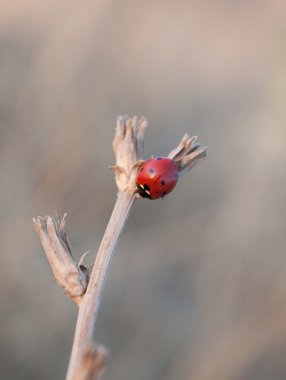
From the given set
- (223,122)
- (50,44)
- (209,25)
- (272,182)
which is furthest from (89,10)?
(272,182)

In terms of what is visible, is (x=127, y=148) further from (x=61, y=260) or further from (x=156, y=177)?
(x=61, y=260)

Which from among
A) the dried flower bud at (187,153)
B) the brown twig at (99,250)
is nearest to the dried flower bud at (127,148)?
the brown twig at (99,250)

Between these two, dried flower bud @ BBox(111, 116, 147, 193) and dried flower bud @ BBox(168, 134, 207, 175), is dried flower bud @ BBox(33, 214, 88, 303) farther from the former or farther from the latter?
dried flower bud @ BBox(168, 134, 207, 175)

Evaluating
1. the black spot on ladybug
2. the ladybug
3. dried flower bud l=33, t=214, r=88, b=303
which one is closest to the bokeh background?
the ladybug

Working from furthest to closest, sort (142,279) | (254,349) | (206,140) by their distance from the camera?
(206,140), (142,279), (254,349)

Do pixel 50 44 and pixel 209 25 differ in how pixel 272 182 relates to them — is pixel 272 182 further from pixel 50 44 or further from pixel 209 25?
pixel 50 44

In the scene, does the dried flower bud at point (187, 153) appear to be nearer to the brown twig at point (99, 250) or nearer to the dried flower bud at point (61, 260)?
the brown twig at point (99, 250)
